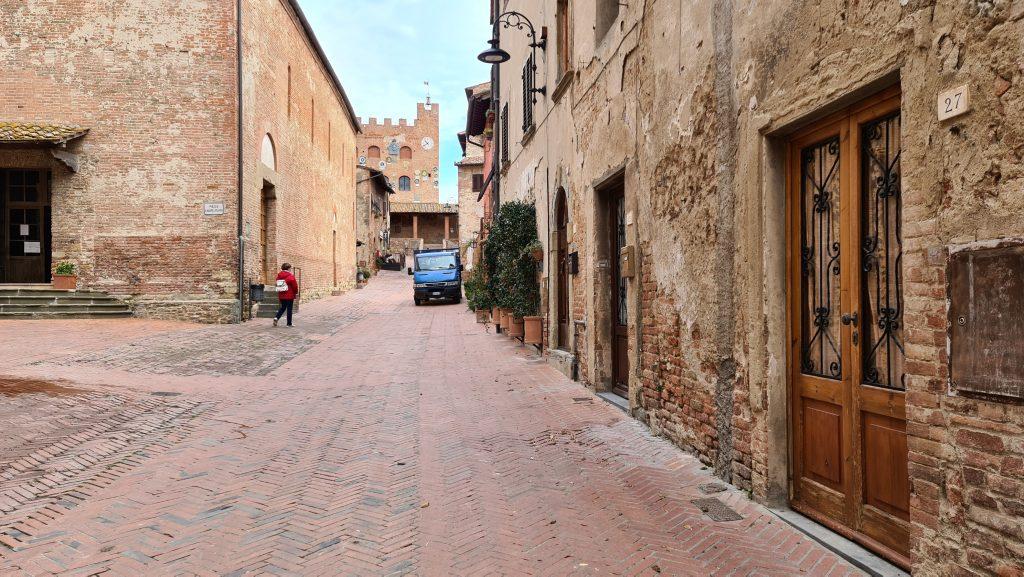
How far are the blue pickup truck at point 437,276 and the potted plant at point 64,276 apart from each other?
11877 mm

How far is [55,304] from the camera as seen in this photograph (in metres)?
15.2

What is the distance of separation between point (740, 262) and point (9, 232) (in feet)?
65.1

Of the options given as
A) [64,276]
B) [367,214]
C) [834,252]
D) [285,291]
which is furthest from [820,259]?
[367,214]

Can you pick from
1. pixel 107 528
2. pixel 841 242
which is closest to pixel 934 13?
pixel 841 242

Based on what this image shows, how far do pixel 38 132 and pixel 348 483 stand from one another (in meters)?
15.3

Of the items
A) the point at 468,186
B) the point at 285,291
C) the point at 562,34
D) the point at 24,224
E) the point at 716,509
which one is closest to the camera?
the point at 716,509

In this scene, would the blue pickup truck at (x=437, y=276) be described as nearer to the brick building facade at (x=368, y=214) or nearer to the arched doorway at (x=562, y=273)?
the brick building facade at (x=368, y=214)

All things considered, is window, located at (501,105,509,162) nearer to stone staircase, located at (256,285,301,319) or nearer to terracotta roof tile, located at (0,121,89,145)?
stone staircase, located at (256,285,301,319)

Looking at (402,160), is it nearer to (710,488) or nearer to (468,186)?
(468,186)

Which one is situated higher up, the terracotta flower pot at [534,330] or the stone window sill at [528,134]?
the stone window sill at [528,134]

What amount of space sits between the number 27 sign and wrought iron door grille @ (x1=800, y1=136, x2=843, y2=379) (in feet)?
3.15

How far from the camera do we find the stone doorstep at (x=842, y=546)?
304 cm

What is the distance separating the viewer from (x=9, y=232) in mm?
17188

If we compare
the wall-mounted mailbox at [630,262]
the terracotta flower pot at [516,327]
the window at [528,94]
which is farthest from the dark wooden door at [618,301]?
the terracotta flower pot at [516,327]
